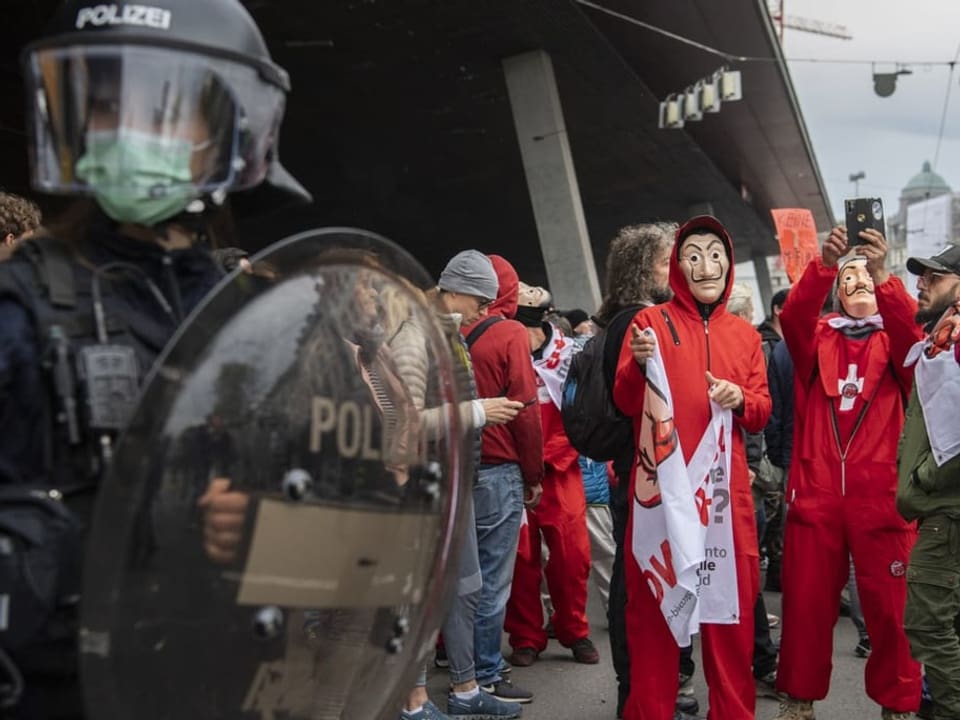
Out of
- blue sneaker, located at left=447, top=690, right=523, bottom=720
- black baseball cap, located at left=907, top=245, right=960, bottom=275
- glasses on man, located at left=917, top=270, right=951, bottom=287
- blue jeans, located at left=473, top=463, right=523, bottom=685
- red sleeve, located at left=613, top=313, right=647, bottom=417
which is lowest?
blue sneaker, located at left=447, top=690, right=523, bottom=720

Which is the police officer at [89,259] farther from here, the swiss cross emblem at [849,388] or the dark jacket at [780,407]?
the dark jacket at [780,407]

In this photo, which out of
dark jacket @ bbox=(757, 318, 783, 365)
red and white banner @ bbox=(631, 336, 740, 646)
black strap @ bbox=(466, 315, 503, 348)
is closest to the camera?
red and white banner @ bbox=(631, 336, 740, 646)

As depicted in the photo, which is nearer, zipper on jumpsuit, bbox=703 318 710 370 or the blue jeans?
zipper on jumpsuit, bbox=703 318 710 370

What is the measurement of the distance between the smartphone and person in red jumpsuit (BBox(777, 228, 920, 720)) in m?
0.03

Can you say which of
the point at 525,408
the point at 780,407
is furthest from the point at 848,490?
the point at 780,407

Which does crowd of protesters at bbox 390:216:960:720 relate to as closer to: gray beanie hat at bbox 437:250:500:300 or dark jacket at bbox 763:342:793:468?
gray beanie hat at bbox 437:250:500:300

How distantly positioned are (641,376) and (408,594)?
2.52m

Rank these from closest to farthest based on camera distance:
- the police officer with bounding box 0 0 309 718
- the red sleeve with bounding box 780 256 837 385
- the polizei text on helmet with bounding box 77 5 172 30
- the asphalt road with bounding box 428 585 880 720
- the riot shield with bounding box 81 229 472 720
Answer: the riot shield with bounding box 81 229 472 720 → the police officer with bounding box 0 0 309 718 → the polizei text on helmet with bounding box 77 5 172 30 → the red sleeve with bounding box 780 256 837 385 → the asphalt road with bounding box 428 585 880 720

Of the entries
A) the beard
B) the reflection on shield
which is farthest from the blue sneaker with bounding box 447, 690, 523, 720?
→ the beard

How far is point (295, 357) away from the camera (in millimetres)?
1687

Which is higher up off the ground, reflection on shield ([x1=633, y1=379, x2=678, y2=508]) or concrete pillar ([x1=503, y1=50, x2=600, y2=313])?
concrete pillar ([x1=503, y1=50, x2=600, y2=313])

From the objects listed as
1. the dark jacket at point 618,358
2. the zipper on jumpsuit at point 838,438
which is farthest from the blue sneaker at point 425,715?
the zipper on jumpsuit at point 838,438

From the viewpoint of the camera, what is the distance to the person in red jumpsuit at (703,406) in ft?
13.5

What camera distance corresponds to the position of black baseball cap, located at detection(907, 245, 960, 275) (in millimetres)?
4656
